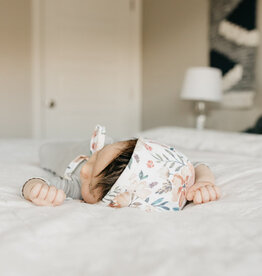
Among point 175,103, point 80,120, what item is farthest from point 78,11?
point 175,103

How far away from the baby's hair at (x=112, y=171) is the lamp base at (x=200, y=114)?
81.0 inches

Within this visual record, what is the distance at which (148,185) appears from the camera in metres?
0.79

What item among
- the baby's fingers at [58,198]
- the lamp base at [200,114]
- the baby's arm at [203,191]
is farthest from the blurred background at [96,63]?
the baby's fingers at [58,198]

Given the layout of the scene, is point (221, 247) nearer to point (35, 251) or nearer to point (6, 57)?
point (35, 251)

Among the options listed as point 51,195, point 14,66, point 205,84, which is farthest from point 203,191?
point 14,66

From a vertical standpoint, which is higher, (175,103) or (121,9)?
(121,9)

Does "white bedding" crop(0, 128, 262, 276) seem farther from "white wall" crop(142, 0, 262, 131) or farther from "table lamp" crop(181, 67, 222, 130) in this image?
"white wall" crop(142, 0, 262, 131)

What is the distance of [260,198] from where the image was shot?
2.48ft

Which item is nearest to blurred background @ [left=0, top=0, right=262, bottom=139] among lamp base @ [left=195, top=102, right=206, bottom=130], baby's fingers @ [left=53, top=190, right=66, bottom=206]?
lamp base @ [left=195, top=102, right=206, bottom=130]

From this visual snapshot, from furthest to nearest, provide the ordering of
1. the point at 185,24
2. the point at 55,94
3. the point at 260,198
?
the point at 55,94 → the point at 185,24 → the point at 260,198

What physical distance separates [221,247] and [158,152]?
39cm

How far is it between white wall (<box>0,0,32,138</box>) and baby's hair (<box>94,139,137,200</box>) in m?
2.91

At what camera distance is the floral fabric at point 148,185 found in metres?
0.78

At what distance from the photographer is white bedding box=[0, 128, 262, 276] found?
1.44 ft
